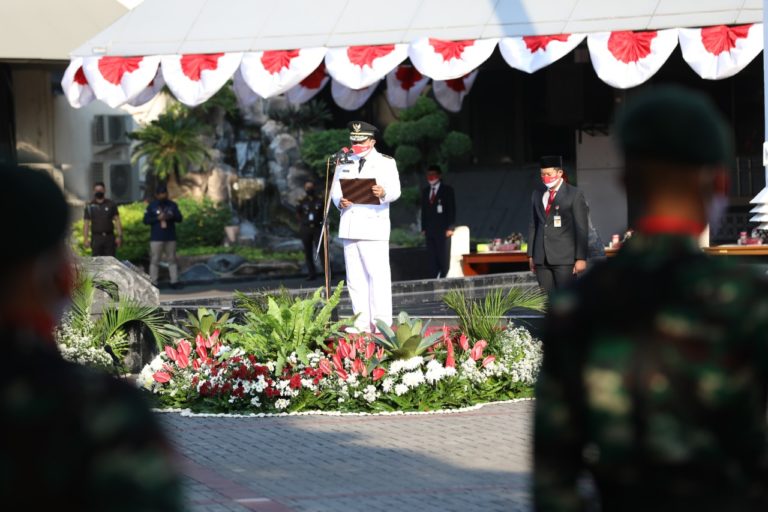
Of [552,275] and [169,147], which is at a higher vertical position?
[169,147]

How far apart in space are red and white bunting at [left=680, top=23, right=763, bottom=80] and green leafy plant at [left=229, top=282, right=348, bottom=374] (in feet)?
18.0

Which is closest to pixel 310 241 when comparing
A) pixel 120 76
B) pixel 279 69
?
pixel 120 76

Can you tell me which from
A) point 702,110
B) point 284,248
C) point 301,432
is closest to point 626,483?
point 702,110

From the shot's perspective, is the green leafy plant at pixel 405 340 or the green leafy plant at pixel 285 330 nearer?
the green leafy plant at pixel 405 340

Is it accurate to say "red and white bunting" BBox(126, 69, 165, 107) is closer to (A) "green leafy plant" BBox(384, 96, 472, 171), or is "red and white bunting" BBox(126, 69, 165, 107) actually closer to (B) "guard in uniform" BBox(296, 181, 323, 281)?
(B) "guard in uniform" BBox(296, 181, 323, 281)

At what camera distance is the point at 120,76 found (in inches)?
714

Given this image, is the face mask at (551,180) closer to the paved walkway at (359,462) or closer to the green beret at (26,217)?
the paved walkway at (359,462)

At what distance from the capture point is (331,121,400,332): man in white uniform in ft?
42.4

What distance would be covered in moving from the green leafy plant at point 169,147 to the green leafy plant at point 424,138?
677 cm

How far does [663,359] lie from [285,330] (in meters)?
8.44

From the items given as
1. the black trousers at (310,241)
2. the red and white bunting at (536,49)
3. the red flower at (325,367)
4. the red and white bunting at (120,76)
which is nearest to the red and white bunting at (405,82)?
the red and white bunting at (120,76)

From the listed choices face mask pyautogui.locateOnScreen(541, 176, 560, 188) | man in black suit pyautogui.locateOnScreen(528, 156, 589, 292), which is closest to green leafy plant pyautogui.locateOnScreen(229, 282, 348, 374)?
man in black suit pyautogui.locateOnScreen(528, 156, 589, 292)

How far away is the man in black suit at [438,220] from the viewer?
21609 mm

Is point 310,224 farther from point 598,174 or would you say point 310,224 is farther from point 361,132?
point 361,132
